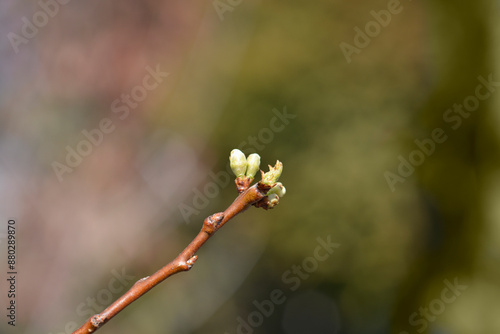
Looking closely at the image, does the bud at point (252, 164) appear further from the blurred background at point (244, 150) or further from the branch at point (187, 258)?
the blurred background at point (244, 150)

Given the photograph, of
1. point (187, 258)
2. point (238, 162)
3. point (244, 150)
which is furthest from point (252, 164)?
point (244, 150)

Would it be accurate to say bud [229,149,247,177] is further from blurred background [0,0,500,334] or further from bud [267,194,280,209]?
blurred background [0,0,500,334]

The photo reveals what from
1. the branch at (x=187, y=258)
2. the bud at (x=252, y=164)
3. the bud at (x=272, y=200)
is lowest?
the bud at (x=272, y=200)

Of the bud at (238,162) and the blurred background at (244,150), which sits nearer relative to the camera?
the bud at (238,162)

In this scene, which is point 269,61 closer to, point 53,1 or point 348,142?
point 348,142

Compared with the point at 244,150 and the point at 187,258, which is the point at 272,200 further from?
the point at 244,150

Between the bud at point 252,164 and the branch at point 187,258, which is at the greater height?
the bud at point 252,164

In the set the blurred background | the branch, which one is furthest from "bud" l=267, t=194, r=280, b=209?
the blurred background

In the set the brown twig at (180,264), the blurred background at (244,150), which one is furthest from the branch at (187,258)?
the blurred background at (244,150)
